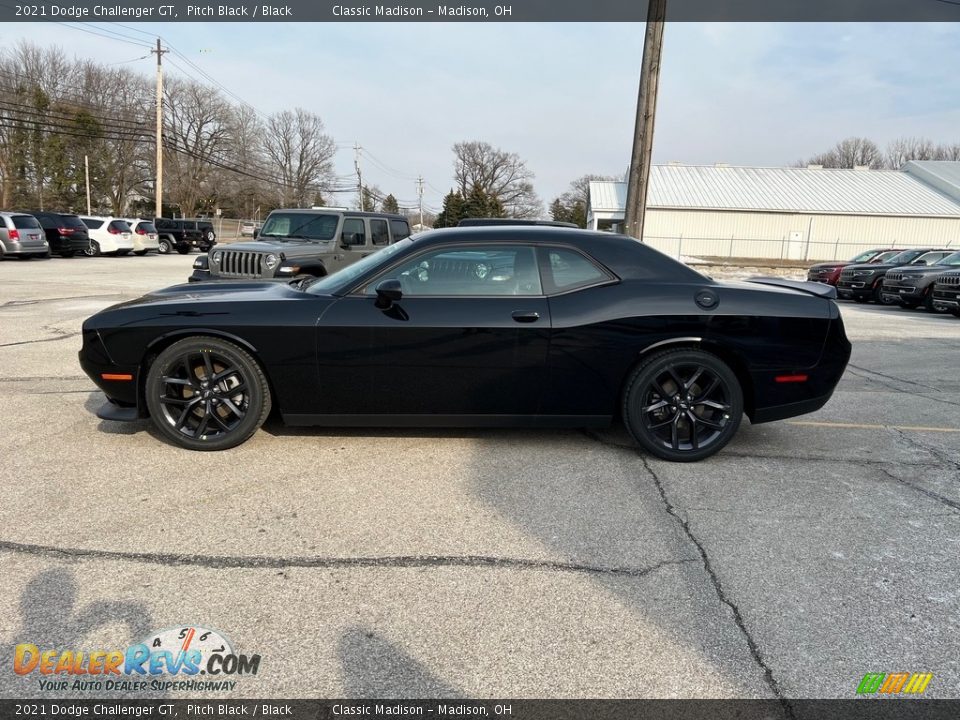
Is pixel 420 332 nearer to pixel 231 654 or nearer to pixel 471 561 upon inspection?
pixel 471 561

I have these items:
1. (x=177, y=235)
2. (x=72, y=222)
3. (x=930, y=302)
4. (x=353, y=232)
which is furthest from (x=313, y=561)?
(x=177, y=235)

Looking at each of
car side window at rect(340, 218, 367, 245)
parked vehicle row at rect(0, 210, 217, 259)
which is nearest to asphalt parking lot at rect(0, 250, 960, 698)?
car side window at rect(340, 218, 367, 245)

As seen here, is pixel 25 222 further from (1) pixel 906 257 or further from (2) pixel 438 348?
(1) pixel 906 257

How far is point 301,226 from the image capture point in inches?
416

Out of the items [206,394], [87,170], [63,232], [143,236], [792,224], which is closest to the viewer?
[206,394]

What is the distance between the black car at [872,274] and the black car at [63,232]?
26913mm

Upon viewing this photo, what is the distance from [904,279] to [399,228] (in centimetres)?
1305

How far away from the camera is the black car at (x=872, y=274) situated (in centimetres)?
1764

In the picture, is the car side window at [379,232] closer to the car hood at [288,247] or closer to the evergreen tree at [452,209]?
the car hood at [288,247]

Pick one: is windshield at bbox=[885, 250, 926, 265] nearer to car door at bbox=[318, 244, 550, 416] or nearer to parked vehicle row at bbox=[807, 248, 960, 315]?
parked vehicle row at bbox=[807, 248, 960, 315]

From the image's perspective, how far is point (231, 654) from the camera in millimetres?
2234

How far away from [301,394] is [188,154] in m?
66.2

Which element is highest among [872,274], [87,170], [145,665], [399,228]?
[87,170]

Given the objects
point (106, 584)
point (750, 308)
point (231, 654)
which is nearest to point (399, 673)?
point (231, 654)
